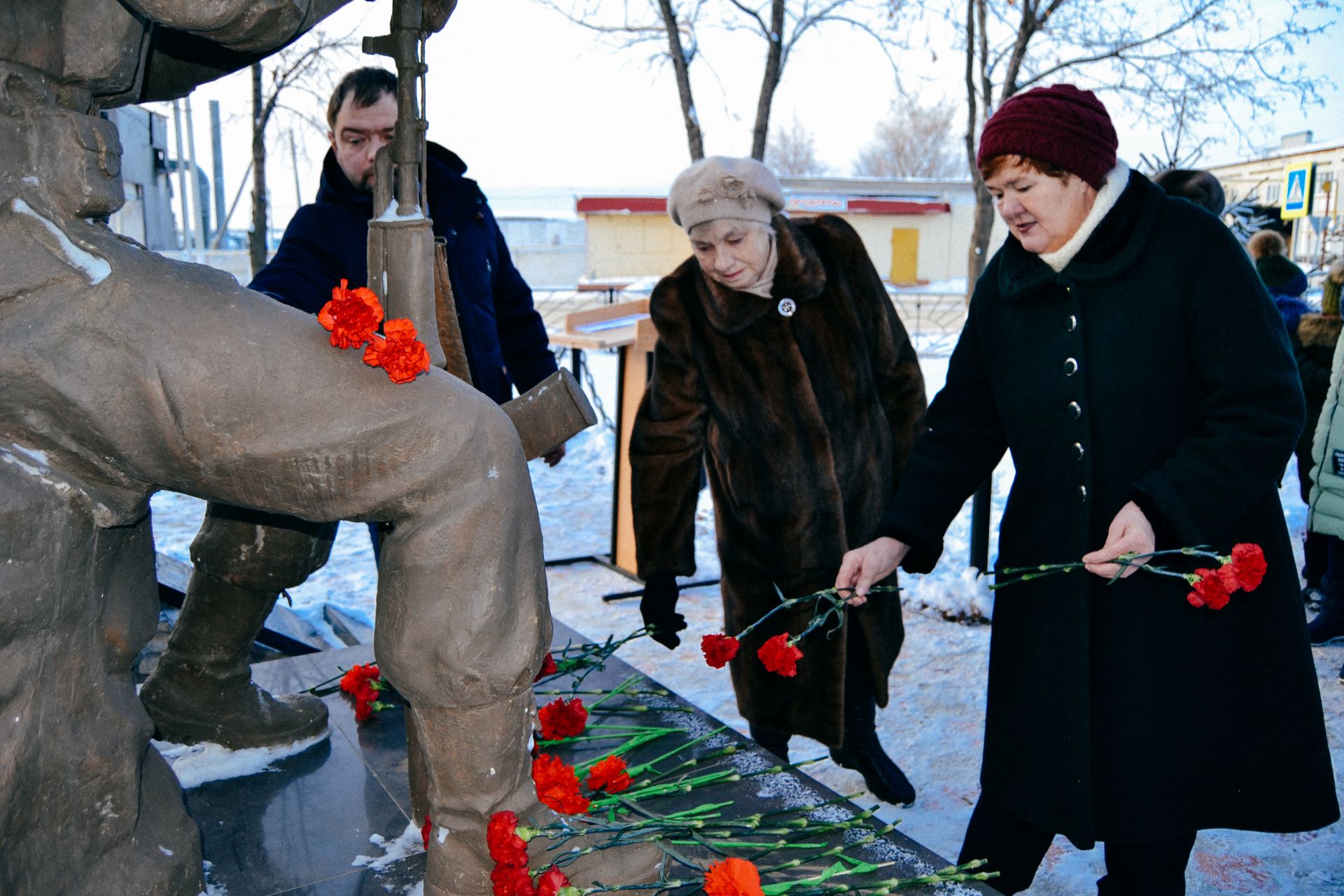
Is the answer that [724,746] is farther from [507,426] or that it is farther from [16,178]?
[16,178]

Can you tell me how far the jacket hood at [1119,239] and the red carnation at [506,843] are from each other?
1.48 m

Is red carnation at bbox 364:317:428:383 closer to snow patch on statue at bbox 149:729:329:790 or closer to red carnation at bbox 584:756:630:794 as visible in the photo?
red carnation at bbox 584:756:630:794

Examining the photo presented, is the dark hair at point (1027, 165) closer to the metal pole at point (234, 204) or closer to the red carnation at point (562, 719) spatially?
the red carnation at point (562, 719)

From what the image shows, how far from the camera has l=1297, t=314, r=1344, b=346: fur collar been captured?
17.9ft

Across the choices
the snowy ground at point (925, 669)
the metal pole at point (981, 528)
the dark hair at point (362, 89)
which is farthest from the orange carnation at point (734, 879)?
the metal pole at point (981, 528)

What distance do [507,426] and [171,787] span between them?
2.69 feet

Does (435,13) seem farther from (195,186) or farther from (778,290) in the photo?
(195,186)

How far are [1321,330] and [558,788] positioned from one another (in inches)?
198

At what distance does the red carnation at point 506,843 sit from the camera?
169cm

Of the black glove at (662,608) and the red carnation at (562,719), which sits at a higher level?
the black glove at (662,608)

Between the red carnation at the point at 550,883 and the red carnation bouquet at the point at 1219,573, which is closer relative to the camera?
the red carnation at the point at 550,883

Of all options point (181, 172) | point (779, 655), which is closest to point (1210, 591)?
point (779, 655)

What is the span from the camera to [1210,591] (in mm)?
2016

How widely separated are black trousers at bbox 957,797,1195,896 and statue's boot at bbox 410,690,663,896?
3.44 feet
